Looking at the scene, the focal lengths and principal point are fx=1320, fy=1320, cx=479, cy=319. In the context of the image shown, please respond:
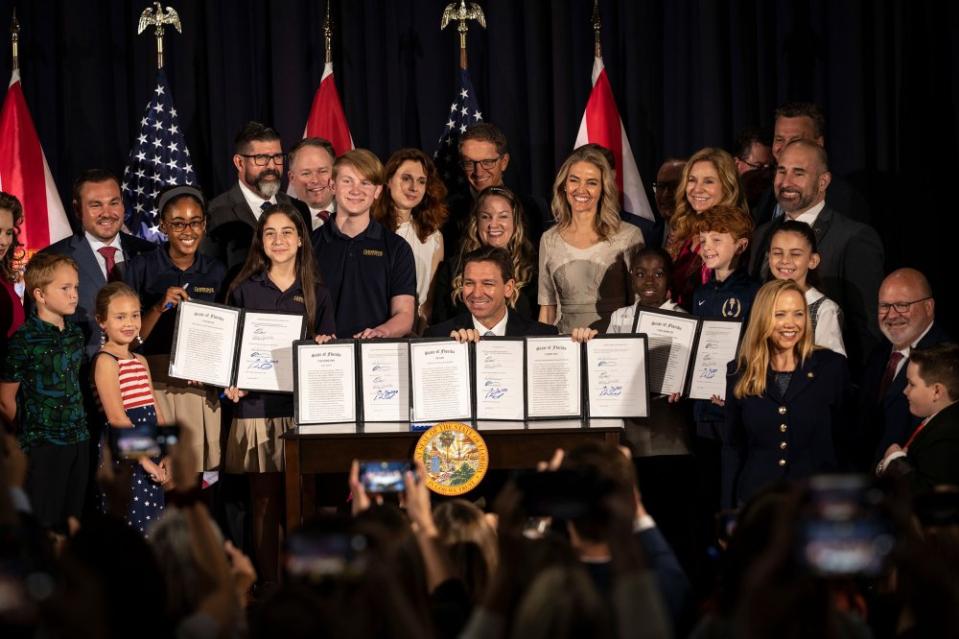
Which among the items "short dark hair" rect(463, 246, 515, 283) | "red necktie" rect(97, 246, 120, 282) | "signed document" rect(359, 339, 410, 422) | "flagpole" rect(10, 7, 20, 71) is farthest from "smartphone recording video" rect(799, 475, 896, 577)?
"flagpole" rect(10, 7, 20, 71)

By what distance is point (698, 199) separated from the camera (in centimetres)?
710

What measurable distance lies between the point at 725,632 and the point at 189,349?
3.94 m

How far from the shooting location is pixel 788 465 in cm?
576

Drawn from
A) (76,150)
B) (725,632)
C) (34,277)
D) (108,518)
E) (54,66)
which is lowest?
(725,632)

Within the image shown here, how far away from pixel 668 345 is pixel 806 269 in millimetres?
796

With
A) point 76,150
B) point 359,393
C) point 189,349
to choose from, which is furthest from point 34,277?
point 76,150

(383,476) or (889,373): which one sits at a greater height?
(889,373)

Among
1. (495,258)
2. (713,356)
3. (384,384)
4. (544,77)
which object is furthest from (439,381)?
(544,77)

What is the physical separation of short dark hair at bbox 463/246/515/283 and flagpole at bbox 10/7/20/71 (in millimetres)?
4181

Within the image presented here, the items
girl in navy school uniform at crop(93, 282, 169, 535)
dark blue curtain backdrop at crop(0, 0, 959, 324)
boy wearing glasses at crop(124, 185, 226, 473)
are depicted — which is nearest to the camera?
girl in navy school uniform at crop(93, 282, 169, 535)

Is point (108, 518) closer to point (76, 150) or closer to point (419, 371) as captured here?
point (419, 371)

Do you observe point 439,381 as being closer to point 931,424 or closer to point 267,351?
point 267,351

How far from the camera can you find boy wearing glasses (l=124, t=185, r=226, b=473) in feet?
22.3

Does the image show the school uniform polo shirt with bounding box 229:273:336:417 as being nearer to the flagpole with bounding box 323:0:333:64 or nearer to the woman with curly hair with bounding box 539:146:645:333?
the woman with curly hair with bounding box 539:146:645:333
